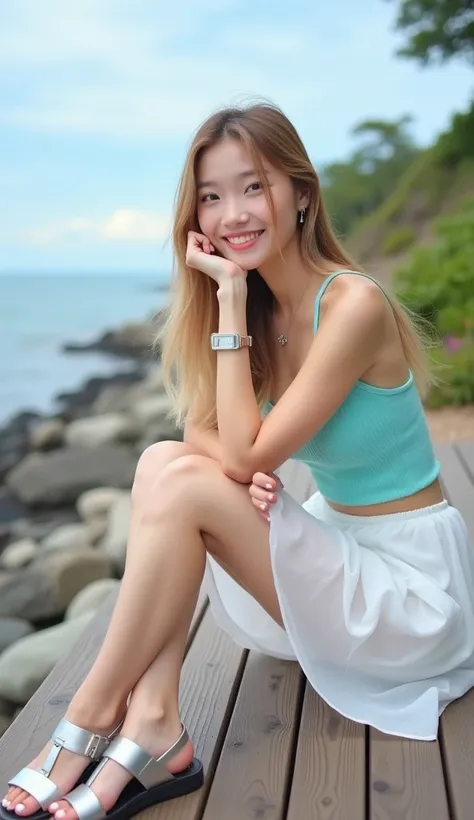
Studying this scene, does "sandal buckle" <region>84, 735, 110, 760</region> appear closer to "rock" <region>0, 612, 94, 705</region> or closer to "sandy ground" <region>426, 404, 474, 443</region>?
"rock" <region>0, 612, 94, 705</region>

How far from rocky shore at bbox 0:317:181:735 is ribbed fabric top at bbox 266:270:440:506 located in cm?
177

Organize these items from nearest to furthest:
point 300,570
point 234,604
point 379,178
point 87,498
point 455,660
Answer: point 300,570, point 455,660, point 234,604, point 87,498, point 379,178

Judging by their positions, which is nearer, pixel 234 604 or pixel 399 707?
pixel 399 707

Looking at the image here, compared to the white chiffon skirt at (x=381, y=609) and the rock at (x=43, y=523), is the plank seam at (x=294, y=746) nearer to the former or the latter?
the white chiffon skirt at (x=381, y=609)

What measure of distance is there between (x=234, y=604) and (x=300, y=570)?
0.48 m

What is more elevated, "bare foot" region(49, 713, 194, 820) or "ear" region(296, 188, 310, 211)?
"ear" region(296, 188, 310, 211)

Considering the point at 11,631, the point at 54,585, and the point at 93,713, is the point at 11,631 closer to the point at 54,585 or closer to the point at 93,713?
the point at 54,585

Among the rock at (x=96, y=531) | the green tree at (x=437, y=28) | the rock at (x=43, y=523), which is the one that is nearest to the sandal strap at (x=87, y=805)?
the rock at (x=96, y=531)

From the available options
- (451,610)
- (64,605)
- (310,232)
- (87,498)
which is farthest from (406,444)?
(87,498)

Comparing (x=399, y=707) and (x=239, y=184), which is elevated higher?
(x=239, y=184)

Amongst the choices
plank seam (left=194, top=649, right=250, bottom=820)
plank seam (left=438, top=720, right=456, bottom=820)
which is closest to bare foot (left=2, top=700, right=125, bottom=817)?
plank seam (left=194, top=649, right=250, bottom=820)

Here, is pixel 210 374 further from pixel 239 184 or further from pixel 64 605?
pixel 64 605

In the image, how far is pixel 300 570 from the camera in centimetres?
208

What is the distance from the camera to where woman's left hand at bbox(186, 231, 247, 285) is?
2.33 metres
